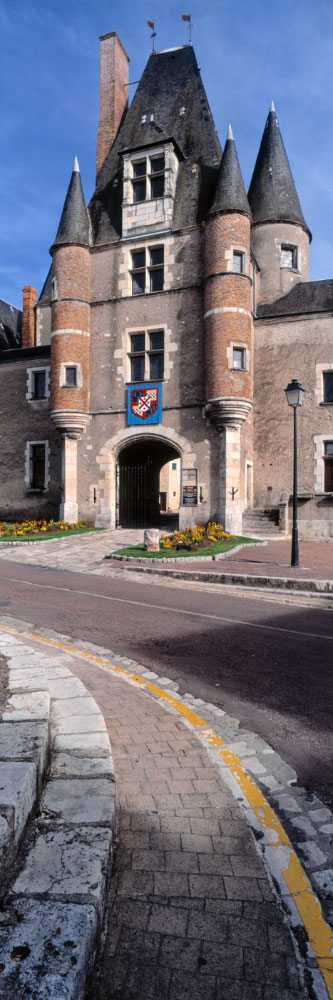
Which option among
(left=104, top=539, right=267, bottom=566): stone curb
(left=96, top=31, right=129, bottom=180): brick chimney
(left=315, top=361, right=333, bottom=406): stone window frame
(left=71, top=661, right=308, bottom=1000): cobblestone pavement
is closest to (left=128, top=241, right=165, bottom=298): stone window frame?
(left=96, top=31, right=129, bottom=180): brick chimney

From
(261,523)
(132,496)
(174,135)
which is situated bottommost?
(261,523)

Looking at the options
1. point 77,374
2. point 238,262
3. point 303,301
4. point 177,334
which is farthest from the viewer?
point 303,301

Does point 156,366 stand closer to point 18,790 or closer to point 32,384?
point 32,384

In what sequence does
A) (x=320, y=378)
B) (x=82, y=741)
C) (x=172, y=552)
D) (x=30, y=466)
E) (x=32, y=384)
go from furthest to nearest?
(x=32, y=384) → (x=30, y=466) → (x=320, y=378) → (x=172, y=552) → (x=82, y=741)

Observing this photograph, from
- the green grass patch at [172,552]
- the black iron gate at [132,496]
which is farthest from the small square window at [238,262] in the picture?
the green grass patch at [172,552]

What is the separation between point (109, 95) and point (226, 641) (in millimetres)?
29065

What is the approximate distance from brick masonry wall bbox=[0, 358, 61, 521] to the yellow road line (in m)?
22.4

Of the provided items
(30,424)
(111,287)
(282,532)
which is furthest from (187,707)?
(30,424)

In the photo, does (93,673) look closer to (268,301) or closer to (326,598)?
(326,598)

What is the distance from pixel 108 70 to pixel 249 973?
3325 cm

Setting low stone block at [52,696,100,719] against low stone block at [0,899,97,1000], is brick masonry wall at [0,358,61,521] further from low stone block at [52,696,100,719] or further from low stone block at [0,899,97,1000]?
low stone block at [0,899,97,1000]

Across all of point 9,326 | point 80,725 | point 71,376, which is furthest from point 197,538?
point 9,326

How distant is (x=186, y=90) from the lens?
2511 centimetres

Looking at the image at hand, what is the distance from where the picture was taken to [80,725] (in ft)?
12.6
